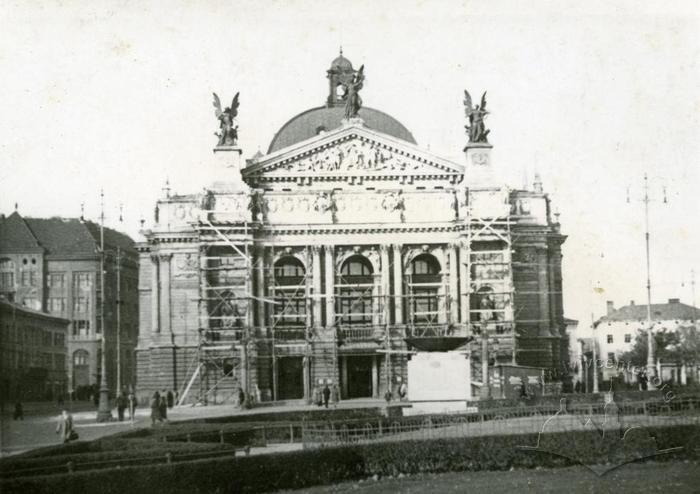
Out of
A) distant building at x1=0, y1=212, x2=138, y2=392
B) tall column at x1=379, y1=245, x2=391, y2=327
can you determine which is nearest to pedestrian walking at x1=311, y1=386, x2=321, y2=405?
tall column at x1=379, y1=245, x2=391, y2=327

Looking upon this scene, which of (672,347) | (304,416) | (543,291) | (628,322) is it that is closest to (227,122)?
(543,291)

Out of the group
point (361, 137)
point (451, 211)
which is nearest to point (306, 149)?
point (361, 137)

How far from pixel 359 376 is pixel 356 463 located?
121 ft

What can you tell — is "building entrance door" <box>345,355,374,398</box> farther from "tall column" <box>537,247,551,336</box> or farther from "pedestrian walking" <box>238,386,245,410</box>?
"tall column" <box>537,247,551,336</box>

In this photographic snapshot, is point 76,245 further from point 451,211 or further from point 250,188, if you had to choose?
point 451,211

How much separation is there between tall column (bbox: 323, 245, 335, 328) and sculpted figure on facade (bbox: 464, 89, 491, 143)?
11.8 meters

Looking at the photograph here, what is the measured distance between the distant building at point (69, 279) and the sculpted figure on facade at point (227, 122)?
3068 cm

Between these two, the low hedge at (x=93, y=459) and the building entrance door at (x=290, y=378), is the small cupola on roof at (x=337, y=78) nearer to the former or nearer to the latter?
the building entrance door at (x=290, y=378)

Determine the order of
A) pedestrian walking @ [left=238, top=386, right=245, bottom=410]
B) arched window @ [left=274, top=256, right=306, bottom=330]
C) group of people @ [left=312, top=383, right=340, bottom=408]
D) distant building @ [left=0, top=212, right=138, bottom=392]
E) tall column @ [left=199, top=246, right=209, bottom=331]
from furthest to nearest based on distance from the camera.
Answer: distant building @ [left=0, top=212, right=138, bottom=392]
arched window @ [left=274, top=256, right=306, bottom=330]
tall column @ [left=199, top=246, right=209, bottom=331]
group of people @ [left=312, top=383, right=340, bottom=408]
pedestrian walking @ [left=238, top=386, right=245, bottom=410]

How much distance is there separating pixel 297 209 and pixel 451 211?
9.78 metres

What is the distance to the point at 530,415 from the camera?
3531cm

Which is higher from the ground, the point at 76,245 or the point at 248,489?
the point at 76,245

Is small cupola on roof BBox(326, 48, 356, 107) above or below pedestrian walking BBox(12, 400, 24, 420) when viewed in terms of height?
above

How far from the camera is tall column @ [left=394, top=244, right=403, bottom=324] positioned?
60.8m
